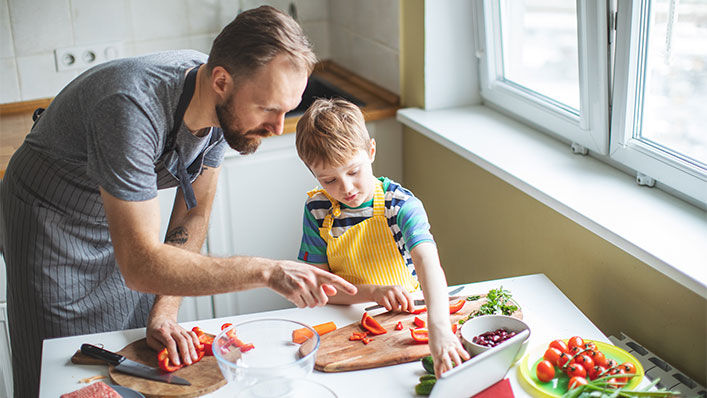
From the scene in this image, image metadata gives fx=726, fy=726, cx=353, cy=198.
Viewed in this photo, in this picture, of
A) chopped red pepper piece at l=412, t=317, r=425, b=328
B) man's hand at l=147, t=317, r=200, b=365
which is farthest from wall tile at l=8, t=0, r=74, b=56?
chopped red pepper piece at l=412, t=317, r=425, b=328

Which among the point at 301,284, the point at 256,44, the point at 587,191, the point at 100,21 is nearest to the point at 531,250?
the point at 587,191

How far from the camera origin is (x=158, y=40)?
2875mm

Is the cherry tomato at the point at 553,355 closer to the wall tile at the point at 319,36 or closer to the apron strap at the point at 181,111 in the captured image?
the apron strap at the point at 181,111

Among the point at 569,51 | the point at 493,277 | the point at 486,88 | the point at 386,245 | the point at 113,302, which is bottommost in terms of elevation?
the point at 493,277

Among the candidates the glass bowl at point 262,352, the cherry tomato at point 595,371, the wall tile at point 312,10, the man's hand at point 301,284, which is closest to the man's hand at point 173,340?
the glass bowl at point 262,352

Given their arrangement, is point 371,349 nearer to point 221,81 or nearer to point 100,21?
point 221,81

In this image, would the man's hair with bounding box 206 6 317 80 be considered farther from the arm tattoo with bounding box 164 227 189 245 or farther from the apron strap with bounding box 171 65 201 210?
the arm tattoo with bounding box 164 227 189 245

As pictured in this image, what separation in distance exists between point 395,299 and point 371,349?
17 cm

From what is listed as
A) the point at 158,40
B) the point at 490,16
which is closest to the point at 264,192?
the point at 158,40

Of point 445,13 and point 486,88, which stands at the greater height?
point 445,13

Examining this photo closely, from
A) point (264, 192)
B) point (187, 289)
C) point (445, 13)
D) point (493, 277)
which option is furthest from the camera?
point (264, 192)

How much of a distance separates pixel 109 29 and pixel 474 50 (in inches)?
54.7

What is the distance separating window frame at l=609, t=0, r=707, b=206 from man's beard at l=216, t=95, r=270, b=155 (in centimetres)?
91

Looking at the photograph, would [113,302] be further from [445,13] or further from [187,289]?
[445,13]
